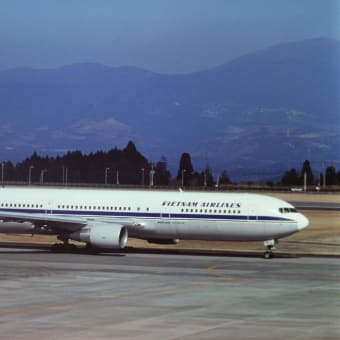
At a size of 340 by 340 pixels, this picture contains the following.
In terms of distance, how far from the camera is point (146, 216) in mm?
49469

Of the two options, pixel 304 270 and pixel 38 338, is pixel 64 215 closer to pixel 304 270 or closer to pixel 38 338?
pixel 304 270

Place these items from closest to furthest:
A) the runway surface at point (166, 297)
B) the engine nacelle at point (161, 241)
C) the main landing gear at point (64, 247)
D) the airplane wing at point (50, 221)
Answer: the runway surface at point (166, 297) < the airplane wing at point (50, 221) < the main landing gear at point (64, 247) < the engine nacelle at point (161, 241)

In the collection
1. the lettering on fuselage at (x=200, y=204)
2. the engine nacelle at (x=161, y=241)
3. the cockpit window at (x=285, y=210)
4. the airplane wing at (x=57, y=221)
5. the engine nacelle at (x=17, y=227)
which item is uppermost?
the lettering on fuselage at (x=200, y=204)

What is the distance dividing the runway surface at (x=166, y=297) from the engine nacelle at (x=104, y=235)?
1.07 m

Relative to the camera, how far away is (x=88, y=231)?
1916 inches

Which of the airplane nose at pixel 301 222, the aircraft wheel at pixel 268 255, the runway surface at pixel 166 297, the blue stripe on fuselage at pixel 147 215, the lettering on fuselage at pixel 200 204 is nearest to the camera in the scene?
the runway surface at pixel 166 297

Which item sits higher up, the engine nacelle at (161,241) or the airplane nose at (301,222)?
the airplane nose at (301,222)

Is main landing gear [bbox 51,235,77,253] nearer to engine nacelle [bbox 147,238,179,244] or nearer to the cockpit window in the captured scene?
engine nacelle [bbox 147,238,179,244]

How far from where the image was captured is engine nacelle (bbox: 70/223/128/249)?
4788 cm

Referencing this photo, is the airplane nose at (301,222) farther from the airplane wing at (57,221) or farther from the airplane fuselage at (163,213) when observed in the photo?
the airplane wing at (57,221)

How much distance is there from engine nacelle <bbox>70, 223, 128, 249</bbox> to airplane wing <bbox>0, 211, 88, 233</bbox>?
569 mm

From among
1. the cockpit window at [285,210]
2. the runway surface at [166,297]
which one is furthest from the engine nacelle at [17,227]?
the cockpit window at [285,210]

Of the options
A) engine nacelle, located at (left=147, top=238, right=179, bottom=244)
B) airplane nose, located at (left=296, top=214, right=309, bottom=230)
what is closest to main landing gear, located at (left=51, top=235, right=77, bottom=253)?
engine nacelle, located at (left=147, top=238, right=179, bottom=244)

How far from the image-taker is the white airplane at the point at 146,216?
47.8 m
